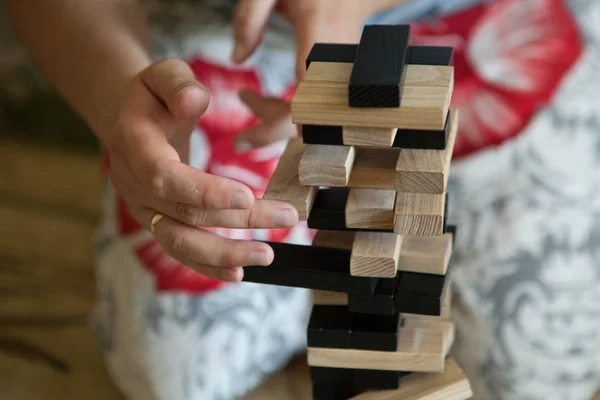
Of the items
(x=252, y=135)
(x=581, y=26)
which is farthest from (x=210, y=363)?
(x=581, y=26)

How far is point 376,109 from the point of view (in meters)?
0.49

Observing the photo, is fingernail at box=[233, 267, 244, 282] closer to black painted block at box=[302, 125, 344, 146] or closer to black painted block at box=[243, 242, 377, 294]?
black painted block at box=[243, 242, 377, 294]

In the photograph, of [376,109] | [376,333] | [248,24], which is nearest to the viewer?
[376,109]

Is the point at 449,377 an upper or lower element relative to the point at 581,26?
lower

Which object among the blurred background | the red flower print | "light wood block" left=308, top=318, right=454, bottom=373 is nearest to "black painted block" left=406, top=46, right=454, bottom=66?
"light wood block" left=308, top=318, right=454, bottom=373

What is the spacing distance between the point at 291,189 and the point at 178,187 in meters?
0.08

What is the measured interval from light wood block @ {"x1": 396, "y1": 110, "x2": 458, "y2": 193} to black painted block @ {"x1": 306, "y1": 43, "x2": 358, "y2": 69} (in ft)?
0.26

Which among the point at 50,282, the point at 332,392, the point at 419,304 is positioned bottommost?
the point at 50,282

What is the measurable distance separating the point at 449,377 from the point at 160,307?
1.22ft

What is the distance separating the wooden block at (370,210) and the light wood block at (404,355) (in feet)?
0.38

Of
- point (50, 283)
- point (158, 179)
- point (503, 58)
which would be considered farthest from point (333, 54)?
point (50, 283)

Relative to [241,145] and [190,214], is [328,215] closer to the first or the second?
[190,214]

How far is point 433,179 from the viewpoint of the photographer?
52cm

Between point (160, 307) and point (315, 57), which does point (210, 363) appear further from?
point (315, 57)
